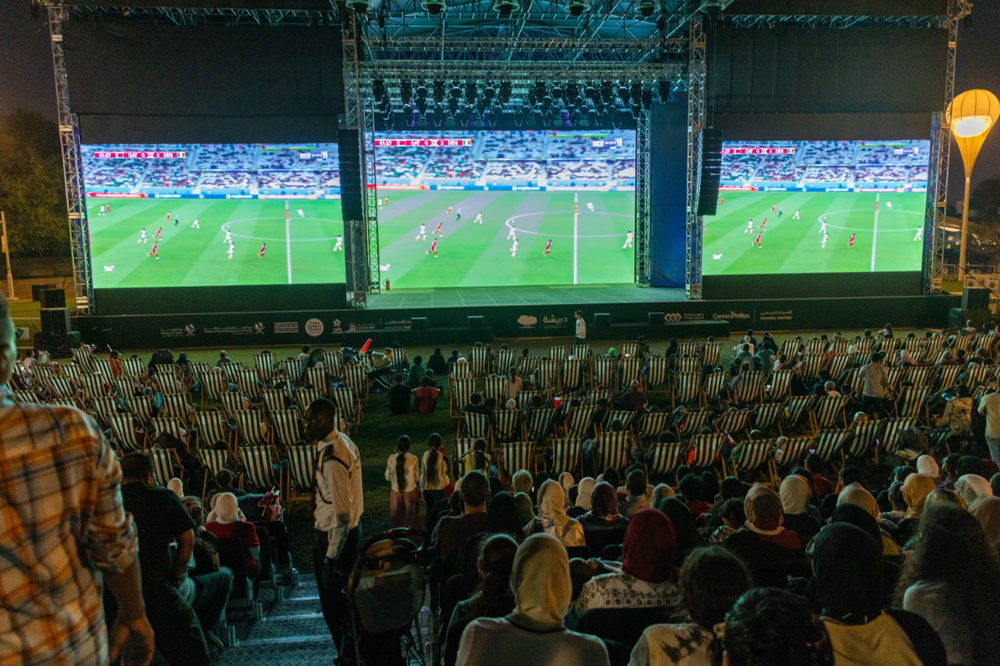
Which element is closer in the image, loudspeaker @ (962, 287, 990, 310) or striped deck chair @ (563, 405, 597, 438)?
striped deck chair @ (563, 405, 597, 438)

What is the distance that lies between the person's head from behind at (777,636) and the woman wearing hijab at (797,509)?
11.0 ft

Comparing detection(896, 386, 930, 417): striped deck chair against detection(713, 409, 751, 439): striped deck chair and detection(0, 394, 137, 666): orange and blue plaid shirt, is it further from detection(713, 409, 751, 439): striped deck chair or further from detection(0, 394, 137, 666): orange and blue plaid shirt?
detection(0, 394, 137, 666): orange and blue plaid shirt

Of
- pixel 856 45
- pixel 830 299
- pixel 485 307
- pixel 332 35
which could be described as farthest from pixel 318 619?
pixel 856 45

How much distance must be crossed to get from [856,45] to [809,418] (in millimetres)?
15371

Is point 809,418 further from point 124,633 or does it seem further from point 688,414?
point 124,633

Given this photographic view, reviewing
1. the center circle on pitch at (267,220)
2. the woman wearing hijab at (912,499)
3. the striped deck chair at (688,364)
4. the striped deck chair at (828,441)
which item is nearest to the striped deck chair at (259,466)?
the woman wearing hijab at (912,499)

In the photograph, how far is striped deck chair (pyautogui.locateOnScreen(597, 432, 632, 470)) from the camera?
800 centimetres

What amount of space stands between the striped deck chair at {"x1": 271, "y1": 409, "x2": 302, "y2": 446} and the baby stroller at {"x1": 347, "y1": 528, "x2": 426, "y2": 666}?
6010mm

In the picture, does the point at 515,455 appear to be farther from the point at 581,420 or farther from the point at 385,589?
the point at 385,589

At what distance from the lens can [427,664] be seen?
12.8ft

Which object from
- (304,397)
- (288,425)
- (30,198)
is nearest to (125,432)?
(288,425)

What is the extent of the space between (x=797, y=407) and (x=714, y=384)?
1.83 metres

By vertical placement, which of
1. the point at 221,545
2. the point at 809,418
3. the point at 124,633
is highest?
the point at 124,633

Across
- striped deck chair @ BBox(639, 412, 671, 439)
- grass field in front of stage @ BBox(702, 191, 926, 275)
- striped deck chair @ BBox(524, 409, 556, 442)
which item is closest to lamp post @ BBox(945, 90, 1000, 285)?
grass field in front of stage @ BBox(702, 191, 926, 275)
